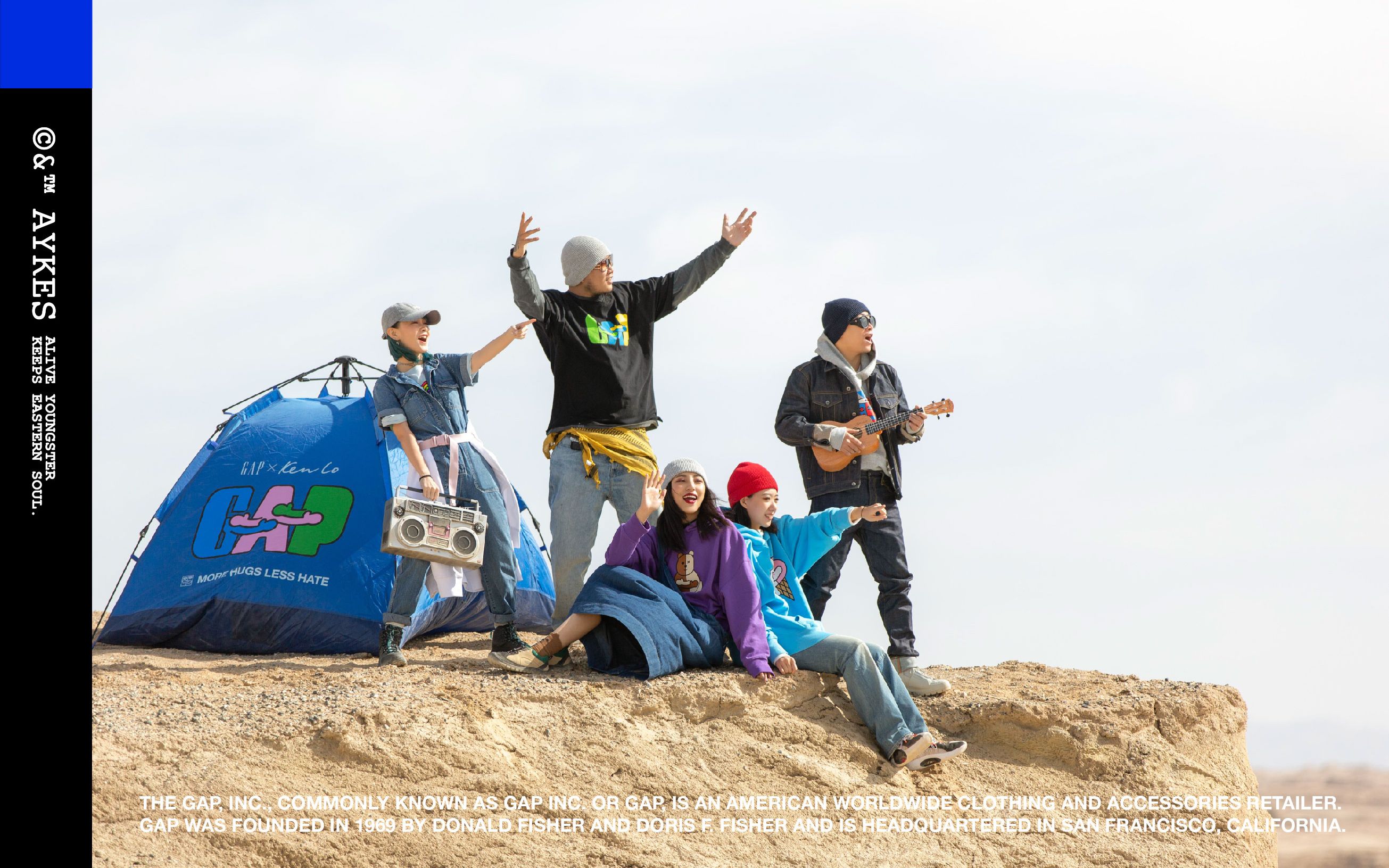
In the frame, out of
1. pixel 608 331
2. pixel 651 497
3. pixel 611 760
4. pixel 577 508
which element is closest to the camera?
pixel 611 760

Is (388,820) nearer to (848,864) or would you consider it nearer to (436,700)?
(436,700)

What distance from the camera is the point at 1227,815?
570 centimetres

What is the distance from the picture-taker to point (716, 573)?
5508 mm

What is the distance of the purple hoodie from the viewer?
540 centimetres

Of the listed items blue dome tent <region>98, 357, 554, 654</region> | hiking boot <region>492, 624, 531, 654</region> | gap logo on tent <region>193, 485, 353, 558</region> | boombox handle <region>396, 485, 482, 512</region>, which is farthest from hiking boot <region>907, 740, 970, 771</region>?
gap logo on tent <region>193, 485, 353, 558</region>

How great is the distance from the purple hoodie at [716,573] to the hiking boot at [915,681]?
35.5 inches

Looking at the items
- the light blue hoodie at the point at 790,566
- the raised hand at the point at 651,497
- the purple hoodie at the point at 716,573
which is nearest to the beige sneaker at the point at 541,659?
the purple hoodie at the point at 716,573

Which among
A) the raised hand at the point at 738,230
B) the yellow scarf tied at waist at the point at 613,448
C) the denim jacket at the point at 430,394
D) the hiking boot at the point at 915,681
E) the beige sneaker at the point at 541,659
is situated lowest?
the hiking boot at the point at 915,681

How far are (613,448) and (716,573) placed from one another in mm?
847

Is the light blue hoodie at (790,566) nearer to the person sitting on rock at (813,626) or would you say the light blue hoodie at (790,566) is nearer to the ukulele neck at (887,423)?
the person sitting on rock at (813,626)

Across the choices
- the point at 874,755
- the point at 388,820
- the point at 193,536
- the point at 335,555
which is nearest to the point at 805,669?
the point at 874,755

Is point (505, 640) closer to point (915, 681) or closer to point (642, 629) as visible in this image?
point (642, 629)

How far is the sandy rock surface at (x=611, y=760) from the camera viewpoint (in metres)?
4.44

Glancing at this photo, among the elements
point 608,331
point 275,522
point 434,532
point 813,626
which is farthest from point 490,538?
point 275,522
